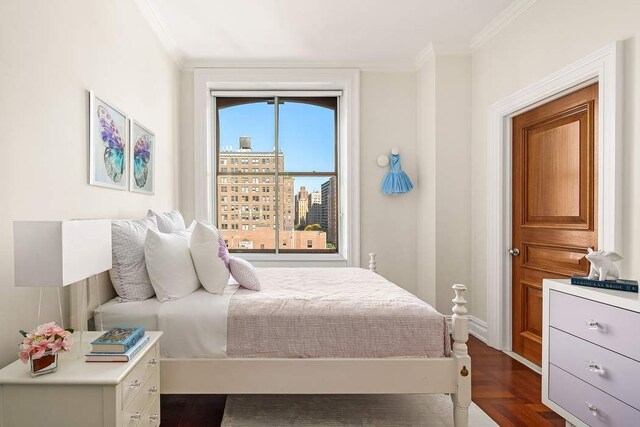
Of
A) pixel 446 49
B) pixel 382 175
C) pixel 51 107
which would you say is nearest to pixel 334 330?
pixel 51 107

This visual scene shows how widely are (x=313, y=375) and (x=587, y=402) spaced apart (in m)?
1.34

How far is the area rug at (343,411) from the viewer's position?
2.10m

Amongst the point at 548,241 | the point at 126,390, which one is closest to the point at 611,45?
the point at 548,241

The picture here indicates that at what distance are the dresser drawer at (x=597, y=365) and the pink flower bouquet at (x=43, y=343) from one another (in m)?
2.28

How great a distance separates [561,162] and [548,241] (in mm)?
588

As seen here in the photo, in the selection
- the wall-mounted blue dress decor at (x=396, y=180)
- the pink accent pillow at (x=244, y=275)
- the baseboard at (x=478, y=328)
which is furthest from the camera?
the wall-mounted blue dress decor at (x=396, y=180)

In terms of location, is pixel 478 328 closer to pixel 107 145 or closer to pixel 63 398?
pixel 63 398

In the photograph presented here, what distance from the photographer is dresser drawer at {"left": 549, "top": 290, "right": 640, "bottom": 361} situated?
64.4 inches

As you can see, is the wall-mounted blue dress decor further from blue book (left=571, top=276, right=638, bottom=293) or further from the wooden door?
blue book (left=571, top=276, right=638, bottom=293)

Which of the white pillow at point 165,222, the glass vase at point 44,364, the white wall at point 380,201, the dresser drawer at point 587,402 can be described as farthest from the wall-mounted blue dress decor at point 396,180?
the glass vase at point 44,364

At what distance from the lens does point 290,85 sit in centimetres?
427

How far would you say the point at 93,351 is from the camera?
4.89 feet

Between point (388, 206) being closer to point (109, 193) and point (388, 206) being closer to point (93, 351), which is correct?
point (109, 193)

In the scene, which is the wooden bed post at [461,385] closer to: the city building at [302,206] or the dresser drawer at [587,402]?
the dresser drawer at [587,402]
